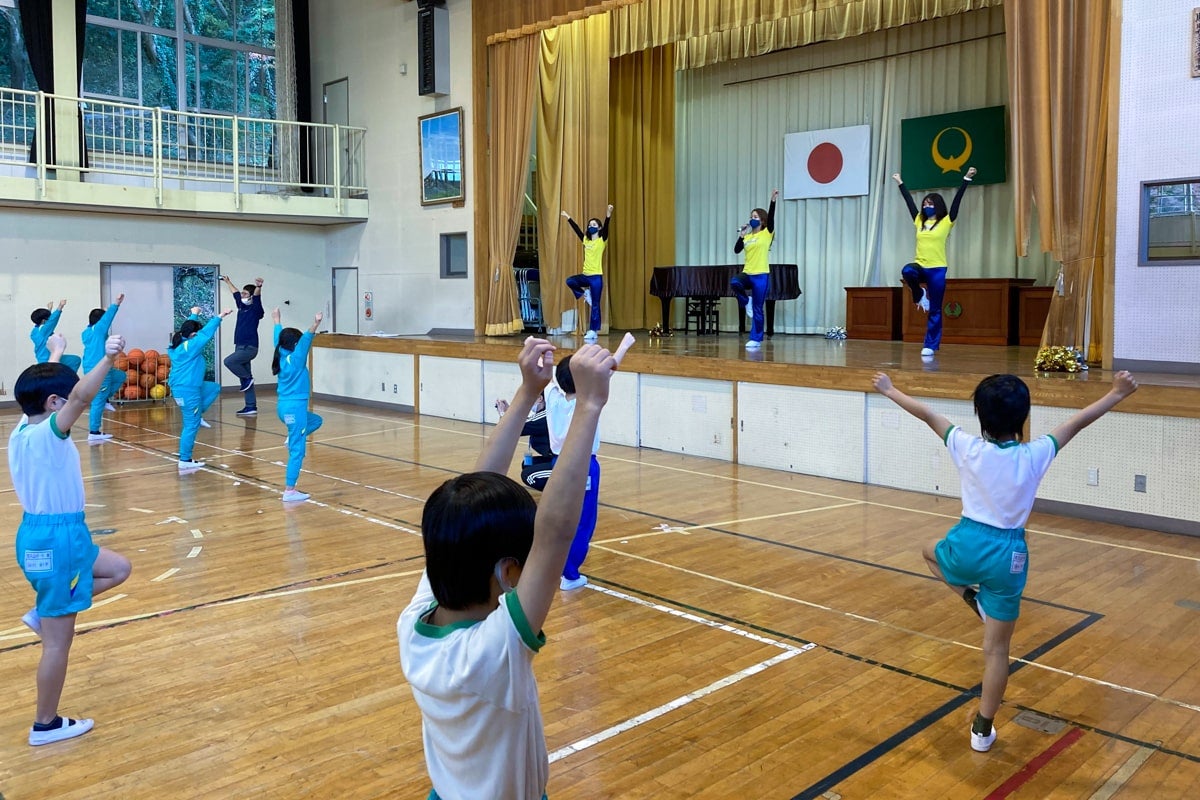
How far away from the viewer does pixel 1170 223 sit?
753 cm

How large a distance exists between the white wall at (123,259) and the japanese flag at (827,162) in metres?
8.22

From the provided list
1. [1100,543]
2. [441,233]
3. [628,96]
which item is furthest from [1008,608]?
[628,96]

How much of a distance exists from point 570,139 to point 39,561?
11.6 m

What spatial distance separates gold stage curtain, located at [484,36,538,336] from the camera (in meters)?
13.8

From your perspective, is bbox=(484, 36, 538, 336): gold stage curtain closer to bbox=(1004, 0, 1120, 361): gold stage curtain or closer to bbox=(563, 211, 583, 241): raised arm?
bbox=(563, 211, 583, 241): raised arm

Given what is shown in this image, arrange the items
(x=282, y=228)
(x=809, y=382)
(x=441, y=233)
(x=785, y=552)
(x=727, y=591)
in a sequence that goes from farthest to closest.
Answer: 1. (x=282, y=228)
2. (x=441, y=233)
3. (x=809, y=382)
4. (x=785, y=552)
5. (x=727, y=591)

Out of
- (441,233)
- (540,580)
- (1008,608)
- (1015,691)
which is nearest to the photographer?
(540,580)

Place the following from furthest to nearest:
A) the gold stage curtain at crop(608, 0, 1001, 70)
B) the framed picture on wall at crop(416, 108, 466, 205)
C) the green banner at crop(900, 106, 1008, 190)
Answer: the framed picture on wall at crop(416, 108, 466, 205) < the green banner at crop(900, 106, 1008, 190) < the gold stage curtain at crop(608, 0, 1001, 70)

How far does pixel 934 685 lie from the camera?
3975 millimetres

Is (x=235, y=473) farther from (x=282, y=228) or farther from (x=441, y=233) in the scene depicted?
(x=282, y=228)

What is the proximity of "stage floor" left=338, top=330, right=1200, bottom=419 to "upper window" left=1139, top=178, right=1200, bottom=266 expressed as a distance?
925 millimetres

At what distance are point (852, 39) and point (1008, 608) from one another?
13992mm

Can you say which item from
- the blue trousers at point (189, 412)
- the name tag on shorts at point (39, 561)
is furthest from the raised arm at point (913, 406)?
the blue trousers at point (189, 412)

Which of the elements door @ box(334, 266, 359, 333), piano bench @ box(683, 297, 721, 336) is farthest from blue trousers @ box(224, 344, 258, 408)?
piano bench @ box(683, 297, 721, 336)
